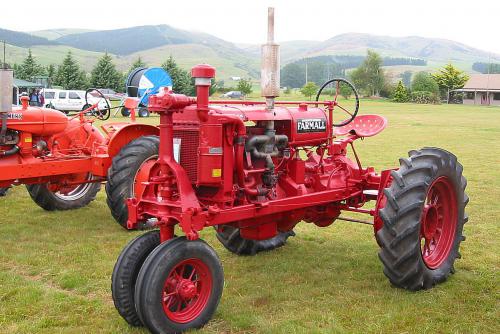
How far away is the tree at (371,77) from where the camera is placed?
7269 centimetres

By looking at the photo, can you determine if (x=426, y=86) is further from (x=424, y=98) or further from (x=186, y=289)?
(x=186, y=289)

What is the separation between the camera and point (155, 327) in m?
3.73

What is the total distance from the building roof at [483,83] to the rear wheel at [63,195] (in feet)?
216

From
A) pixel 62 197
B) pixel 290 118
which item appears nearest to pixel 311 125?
pixel 290 118

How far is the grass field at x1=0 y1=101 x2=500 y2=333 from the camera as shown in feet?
13.6

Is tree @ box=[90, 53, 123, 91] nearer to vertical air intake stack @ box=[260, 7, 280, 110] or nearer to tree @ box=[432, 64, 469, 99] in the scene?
tree @ box=[432, 64, 469, 99]

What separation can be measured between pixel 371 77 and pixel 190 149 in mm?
72143

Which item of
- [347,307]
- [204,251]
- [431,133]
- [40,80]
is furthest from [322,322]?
[40,80]

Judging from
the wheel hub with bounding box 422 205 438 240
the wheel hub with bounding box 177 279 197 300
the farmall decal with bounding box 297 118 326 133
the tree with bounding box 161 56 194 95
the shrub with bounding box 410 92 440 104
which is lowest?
the wheel hub with bounding box 177 279 197 300

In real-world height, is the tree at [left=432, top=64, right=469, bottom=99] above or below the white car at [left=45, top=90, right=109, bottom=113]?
above

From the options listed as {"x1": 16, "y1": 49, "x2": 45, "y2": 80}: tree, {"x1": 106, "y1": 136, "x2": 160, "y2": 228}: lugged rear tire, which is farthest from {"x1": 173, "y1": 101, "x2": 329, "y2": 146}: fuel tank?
{"x1": 16, "y1": 49, "x2": 45, "y2": 80}: tree

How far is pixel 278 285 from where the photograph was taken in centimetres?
502

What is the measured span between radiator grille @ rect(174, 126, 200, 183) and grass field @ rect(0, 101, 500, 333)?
3.71 ft

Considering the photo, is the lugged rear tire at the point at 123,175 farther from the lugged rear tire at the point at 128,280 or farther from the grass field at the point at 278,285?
the lugged rear tire at the point at 128,280
